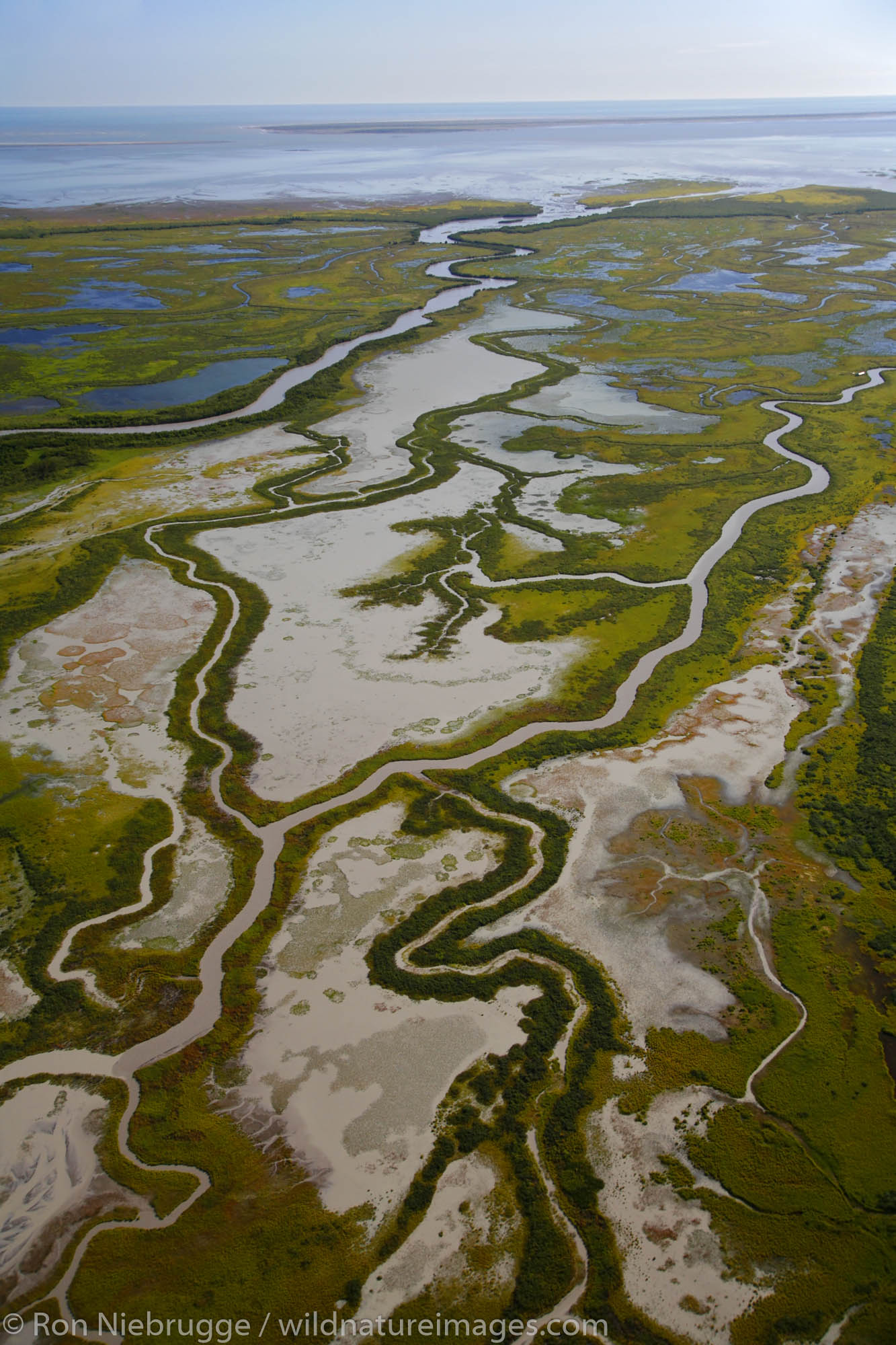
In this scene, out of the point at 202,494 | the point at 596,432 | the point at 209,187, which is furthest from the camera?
the point at 209,187

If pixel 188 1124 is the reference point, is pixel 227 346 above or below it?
above

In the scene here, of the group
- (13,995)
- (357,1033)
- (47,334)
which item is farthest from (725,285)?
(13,995)

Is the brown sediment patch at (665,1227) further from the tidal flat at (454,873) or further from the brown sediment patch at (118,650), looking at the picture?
the brown sediment patch at (118,650)

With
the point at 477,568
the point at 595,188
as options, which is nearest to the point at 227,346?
the point at 477,568

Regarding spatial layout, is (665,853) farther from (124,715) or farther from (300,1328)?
(124,715)

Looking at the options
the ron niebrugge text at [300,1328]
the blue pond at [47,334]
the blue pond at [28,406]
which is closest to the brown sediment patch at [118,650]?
the ron niebrugge text at [300,1328]

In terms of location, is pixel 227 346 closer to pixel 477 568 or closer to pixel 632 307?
pixel 632 307

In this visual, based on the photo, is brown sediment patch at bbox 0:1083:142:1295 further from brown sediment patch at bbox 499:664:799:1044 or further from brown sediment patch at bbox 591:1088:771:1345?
brown sediment patch at bbox 499:664:799:1044
